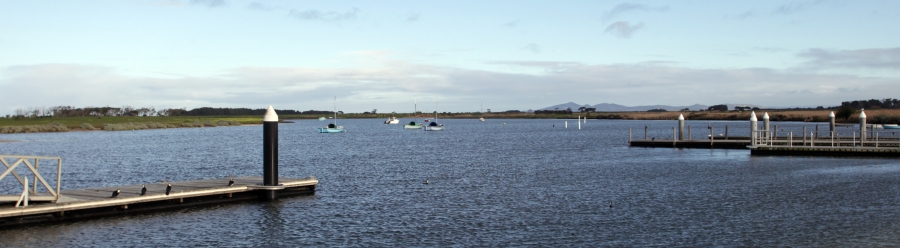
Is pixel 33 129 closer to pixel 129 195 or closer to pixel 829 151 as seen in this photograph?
pixel 129 195

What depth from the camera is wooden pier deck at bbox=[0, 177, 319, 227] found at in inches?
824

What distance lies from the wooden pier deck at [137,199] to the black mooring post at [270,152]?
0.85ft

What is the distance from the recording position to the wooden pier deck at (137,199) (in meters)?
20.9

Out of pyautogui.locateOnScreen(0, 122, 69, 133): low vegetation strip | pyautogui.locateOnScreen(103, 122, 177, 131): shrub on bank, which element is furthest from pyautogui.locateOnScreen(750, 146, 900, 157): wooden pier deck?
pyautogui.locateOnScreen(103, 122, 177, 131): shrub on bank

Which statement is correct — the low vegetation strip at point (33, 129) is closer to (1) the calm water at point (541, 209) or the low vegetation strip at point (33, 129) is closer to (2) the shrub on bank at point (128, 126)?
(2) the shrub on bank at point (128, 126)

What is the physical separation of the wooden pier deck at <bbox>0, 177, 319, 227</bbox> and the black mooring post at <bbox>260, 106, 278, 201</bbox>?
0.26 m

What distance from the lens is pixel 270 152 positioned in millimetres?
26750

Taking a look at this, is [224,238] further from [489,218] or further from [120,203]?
[489,218]

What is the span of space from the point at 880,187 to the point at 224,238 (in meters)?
25.6

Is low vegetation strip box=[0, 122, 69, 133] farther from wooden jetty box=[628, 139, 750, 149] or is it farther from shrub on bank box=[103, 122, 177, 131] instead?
wooden jetty box=[628, 139, 750, 149]

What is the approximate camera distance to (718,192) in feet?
98.4

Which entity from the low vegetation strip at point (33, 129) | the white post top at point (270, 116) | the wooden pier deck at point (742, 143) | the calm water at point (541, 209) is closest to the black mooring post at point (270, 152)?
the white post top at point (270, 116)

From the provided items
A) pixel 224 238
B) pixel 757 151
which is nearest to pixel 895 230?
pixel 224 238

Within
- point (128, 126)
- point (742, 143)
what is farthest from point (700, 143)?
point (128, 126)
